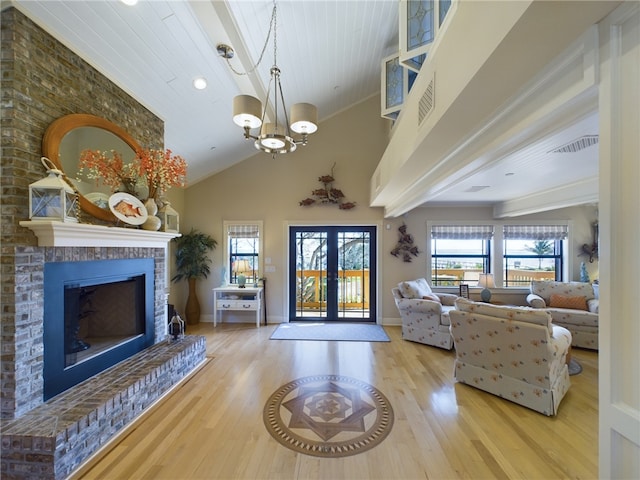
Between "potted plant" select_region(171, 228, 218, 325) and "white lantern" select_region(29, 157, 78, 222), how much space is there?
318cm

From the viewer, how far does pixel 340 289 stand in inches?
223

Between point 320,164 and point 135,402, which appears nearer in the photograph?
point 135,402

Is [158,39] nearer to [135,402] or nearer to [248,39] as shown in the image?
[248,39]

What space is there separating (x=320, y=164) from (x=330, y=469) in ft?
15.5

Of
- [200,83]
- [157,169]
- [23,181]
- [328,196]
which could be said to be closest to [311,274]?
[328,196]

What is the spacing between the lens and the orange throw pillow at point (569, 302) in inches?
174

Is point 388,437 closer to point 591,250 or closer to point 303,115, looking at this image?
point 303,115

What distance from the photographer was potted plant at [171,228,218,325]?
522 cm

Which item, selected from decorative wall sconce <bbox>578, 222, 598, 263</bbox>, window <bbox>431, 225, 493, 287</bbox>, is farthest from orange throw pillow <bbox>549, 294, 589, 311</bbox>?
decorative wall sconce <bbox>578, 222, 598, 263</bbox>

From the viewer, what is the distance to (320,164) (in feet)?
17.9

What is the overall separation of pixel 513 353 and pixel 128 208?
4.01 meters

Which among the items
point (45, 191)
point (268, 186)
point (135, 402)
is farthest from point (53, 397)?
point (268, 186)

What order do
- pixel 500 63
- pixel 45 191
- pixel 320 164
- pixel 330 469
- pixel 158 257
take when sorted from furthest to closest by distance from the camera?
1. pixel 320 164
2. pixel 158 257
3. pixel 45 191
4. pixel 330 469
5. pixel 500 63

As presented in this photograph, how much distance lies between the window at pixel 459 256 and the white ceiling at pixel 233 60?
1292 mm
